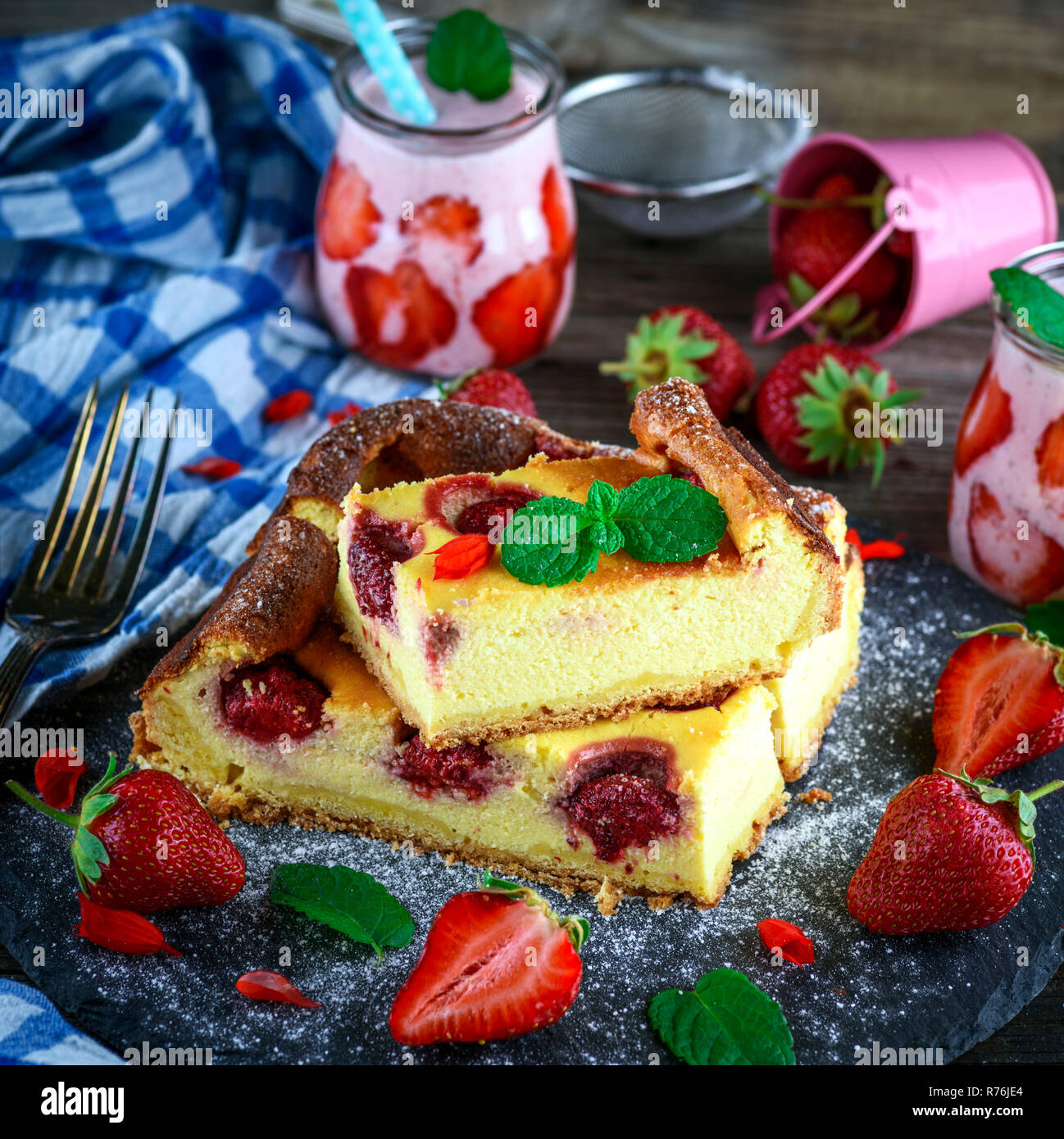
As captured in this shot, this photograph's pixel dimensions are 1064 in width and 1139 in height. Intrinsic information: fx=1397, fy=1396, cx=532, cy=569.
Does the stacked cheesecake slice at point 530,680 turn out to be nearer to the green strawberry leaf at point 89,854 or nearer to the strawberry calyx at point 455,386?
the green strawberry leaf at point 89,854

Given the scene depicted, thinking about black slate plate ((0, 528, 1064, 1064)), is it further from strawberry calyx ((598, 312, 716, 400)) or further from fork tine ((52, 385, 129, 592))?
strawberry calyx ((598, 312, 716, 400))

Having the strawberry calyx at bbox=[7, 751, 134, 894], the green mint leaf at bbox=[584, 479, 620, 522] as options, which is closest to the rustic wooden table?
the green mint leaf at bbox=[584, 479, 620, 522]

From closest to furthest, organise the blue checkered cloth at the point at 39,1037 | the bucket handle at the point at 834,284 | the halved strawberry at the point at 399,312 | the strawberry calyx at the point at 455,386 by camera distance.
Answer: the blue checkered cloth at the point at 39,1037
the strawberry calyx at the point at 455,386
the halved strawberry at the point at 399,312
the bucket handle at the point at 834,284

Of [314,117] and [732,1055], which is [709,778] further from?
[314,117]

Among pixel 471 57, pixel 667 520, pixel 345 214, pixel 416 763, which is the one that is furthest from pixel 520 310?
pixel 416 763

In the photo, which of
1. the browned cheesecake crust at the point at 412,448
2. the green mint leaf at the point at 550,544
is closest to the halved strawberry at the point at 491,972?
the green mint leaf at the point at 550,544

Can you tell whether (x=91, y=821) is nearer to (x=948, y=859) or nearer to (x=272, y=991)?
(x=272, y=991)
